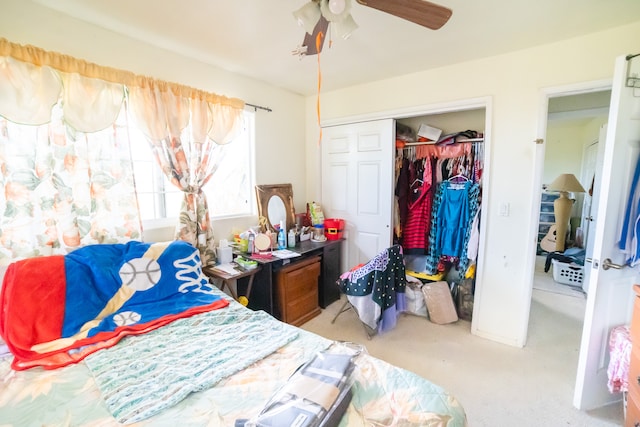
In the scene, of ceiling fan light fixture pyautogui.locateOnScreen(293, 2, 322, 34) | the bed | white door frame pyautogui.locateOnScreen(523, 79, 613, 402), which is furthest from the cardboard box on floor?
ceiling fan light fixture pyautogui.locateOnScreen(293, 2, 322, 34)

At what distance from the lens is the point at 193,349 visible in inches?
54.2

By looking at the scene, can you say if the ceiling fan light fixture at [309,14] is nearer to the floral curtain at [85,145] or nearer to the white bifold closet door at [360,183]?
the floral curtain at [85,145]

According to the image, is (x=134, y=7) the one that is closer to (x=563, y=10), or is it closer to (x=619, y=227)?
(x=563, y=10)

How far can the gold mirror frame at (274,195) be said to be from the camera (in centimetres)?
296

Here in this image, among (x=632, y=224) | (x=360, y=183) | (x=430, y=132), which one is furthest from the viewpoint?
(x=360, y=183)

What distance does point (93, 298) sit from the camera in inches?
63.0

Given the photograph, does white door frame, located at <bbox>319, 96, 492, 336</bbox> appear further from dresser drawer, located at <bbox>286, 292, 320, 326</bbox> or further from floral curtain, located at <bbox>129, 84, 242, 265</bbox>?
floral curtain, located at <bbox>129, 84, 242, 265</bbox>

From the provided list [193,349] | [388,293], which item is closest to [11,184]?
[193,349]

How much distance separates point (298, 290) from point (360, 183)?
135 cm

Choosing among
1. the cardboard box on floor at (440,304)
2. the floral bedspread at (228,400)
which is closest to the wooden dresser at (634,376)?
the floral bedspread at (228,400)

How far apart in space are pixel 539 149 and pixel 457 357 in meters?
1.76

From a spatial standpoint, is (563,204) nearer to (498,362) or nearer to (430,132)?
(430,132)

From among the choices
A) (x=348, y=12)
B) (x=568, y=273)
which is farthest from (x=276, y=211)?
(x=568, y=273)

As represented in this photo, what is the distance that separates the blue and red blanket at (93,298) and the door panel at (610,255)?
224 centimetres
